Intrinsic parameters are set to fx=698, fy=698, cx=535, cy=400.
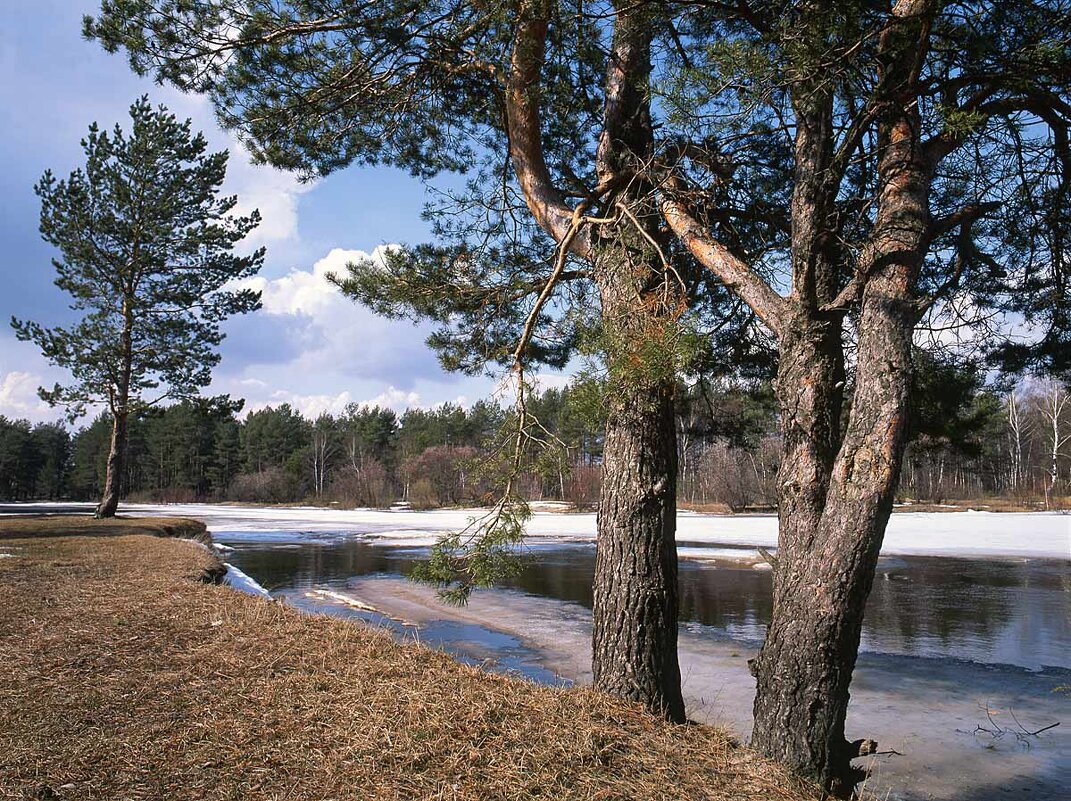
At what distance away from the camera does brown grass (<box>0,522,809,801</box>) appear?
3066 mm

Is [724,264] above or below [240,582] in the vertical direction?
above

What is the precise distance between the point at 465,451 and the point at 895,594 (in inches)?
406

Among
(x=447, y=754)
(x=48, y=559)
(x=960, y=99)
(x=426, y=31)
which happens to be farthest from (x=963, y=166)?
(x=48, y=559)

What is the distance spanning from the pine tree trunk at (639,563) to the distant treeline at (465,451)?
0.40 m

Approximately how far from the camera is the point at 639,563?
4348 millimetres

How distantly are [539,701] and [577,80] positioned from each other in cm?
476

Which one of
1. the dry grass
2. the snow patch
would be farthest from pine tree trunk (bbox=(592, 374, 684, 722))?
the dry grass

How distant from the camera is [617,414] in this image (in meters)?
4.43

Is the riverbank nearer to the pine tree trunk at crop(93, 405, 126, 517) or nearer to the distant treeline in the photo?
the distant treeline

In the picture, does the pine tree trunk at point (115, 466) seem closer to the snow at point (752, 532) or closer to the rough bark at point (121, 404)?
the rough bark at point (121, 404)

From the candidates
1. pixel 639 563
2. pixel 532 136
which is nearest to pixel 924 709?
pixel 639 563

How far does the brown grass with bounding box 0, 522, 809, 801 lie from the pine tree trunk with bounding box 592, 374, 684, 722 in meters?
0.22

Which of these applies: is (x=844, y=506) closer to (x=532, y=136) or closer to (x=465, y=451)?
(x=532, y=136)

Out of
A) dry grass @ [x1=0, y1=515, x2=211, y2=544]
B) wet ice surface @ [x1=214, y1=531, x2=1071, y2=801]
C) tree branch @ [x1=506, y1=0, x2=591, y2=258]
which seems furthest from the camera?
dry grass @ [x1=0, y1=515, x2=211, y2=544]
